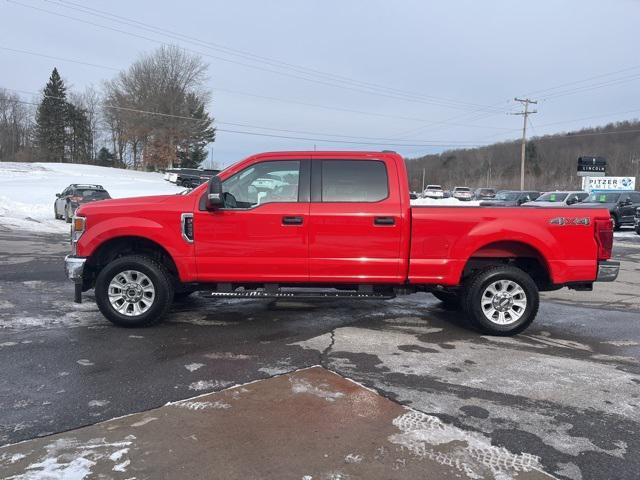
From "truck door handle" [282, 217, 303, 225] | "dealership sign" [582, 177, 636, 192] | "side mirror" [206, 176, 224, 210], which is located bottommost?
"truck door handle" [282, 217, 303, 225]

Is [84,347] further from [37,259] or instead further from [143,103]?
[143,103]

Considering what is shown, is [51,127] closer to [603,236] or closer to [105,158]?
[105,158]

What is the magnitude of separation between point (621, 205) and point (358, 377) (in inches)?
873

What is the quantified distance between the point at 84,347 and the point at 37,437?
202cm

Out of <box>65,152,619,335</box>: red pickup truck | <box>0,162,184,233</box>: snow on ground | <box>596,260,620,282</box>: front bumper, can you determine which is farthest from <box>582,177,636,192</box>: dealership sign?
<box>65,152,619,335</box>: red pickup truck

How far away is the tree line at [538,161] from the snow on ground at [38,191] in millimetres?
83796

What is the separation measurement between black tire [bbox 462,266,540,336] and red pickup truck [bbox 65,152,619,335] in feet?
0.04

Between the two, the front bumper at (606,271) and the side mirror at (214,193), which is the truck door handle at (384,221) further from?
the front bumper at (606,271)

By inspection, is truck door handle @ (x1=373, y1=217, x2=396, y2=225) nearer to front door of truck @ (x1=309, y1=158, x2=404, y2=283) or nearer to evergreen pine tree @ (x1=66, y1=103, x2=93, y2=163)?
front door of truck @ (x1=309, y1=158, x2=404, y2=283)

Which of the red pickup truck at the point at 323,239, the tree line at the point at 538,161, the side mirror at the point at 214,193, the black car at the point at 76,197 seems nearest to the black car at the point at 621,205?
the red pickup truck at the point at 323,239

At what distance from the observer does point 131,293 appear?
6.02 metres

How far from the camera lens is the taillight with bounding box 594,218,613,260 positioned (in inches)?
233

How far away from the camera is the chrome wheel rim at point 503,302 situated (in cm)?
600

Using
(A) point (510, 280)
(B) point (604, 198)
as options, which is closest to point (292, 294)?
(A) point (510, 280)
